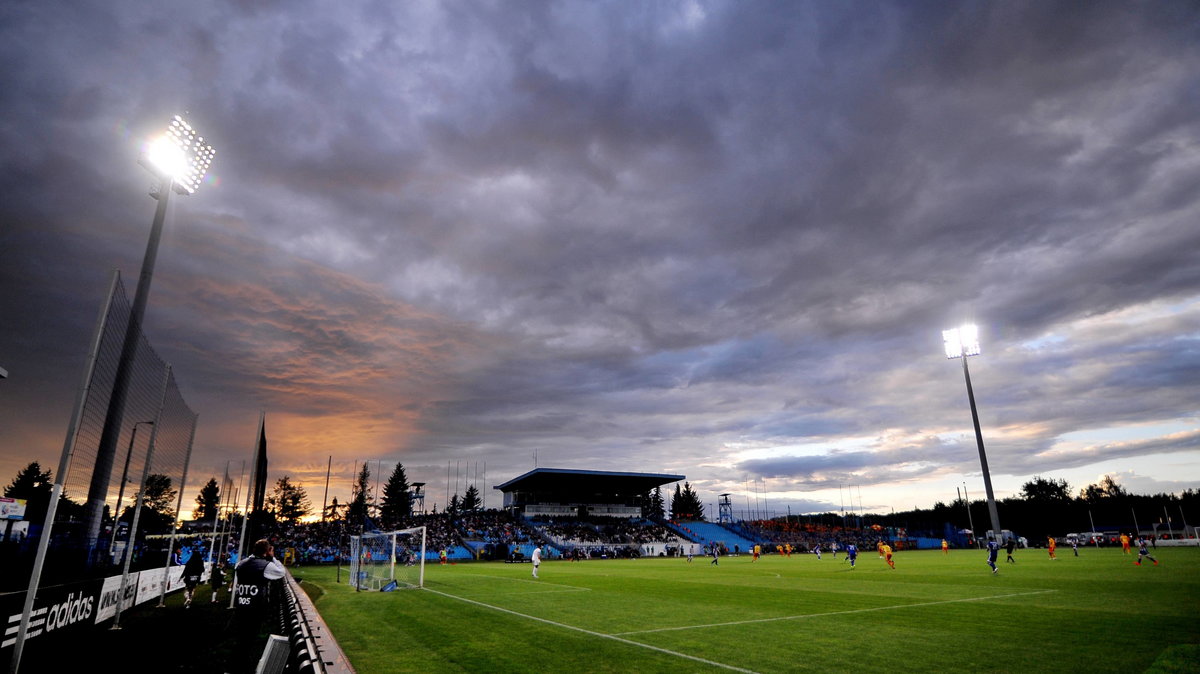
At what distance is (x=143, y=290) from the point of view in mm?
14617

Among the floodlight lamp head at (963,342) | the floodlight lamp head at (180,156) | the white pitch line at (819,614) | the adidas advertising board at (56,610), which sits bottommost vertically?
the white pitch line at (819,614)

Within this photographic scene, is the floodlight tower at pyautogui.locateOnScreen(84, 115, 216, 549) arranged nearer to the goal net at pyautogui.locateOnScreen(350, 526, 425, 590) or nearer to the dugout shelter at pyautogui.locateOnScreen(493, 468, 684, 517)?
the goal net at pyautogui.locateOnScreen(350, 526, 425, 590)

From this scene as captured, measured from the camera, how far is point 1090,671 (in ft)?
30.8

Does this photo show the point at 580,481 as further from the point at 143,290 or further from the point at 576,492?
the point at 143,290

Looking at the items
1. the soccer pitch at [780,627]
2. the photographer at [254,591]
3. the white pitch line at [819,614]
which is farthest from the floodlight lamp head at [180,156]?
the white pitch line at [819,614]

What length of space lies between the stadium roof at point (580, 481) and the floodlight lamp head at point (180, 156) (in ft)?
217

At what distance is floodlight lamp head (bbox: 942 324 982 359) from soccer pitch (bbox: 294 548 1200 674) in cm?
3998

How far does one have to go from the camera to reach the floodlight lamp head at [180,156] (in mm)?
15922

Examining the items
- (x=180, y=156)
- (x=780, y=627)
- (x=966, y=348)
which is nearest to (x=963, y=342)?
(x=966, y=348)

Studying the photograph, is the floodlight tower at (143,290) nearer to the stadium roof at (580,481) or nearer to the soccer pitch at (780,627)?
the soccer pitch at (780,627)

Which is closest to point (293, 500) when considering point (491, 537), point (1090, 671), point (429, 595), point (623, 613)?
point (491, 537)

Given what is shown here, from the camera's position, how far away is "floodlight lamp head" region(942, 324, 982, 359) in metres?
61.3

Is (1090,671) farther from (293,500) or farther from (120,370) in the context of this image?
(293,500)

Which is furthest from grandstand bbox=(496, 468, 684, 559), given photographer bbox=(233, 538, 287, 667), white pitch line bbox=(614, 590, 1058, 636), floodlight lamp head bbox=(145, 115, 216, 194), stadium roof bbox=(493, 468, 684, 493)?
photographer bbox=(233, 538, 287, 667)
